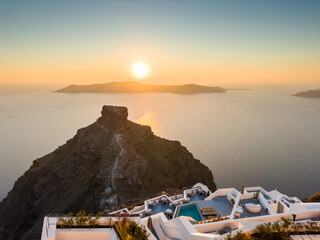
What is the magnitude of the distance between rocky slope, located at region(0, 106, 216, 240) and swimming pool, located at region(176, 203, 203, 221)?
18.1m

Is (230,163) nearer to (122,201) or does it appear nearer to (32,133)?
(122,201)

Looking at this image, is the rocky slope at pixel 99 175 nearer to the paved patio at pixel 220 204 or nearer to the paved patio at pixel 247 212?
the paved patio at pixel 220 204

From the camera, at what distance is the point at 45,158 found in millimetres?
61281

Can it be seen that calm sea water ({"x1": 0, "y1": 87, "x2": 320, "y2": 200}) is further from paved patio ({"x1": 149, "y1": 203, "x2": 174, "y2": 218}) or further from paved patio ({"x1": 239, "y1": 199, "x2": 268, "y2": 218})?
paved patio ({"x1": 239, "y1": 199, "x2": 268, "y2": 218})

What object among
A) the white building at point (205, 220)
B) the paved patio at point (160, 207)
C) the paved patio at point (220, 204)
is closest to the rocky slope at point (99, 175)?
the paved patio at point (160, 207)

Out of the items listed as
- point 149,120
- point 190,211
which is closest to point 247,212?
point 190,211

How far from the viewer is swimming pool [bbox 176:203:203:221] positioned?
1994 centimetres

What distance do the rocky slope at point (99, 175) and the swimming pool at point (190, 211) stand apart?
1811 cm

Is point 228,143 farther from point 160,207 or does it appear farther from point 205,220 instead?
point 205,220

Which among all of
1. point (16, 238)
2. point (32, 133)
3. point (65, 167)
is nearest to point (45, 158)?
point (65, 167)

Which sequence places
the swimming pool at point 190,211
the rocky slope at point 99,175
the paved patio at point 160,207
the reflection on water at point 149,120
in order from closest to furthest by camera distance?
1. the swimming pool at point 190,211
2. the paved patio at point 160,207
3. the rocky slope at point 99,175
4. the reflection on water at point 149,120

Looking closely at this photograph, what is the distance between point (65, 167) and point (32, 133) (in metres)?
80.6

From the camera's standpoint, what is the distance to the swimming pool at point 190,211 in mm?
19938

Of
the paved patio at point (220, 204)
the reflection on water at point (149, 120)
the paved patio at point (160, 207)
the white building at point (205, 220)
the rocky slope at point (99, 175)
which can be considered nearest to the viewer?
the white building at point (205, 220)
